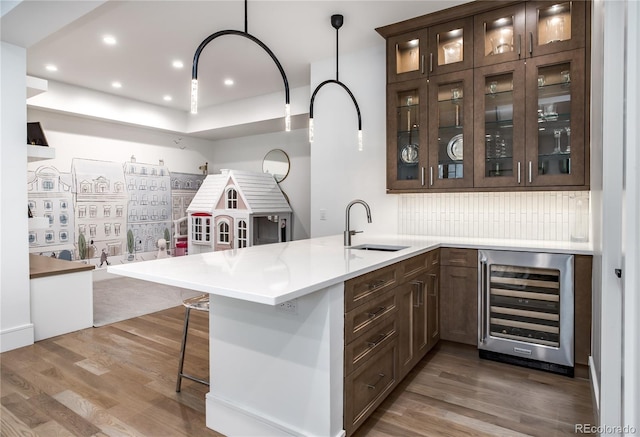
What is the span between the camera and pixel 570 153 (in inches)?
107

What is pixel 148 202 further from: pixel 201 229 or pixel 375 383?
pixel 375 383

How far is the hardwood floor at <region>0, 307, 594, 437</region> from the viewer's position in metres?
1.97

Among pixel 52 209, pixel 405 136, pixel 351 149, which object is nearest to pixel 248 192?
pixel 351 149

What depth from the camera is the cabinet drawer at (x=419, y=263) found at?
2378mm

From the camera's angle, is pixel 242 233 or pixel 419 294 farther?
pixel 242 233

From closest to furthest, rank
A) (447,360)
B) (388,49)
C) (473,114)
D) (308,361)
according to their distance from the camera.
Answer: (308,361), (447,360), (473,114), (388,49)

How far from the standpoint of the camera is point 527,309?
270cm

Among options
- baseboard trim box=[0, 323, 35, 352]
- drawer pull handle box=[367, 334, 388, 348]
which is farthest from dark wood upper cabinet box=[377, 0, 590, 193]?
baseboard trim box=[0, 323, 35, 352]

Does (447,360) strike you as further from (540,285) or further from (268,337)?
(268,337)

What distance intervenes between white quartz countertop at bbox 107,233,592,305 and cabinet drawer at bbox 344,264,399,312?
0.15 ft

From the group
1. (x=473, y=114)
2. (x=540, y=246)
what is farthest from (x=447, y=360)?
(x=473, y=114)

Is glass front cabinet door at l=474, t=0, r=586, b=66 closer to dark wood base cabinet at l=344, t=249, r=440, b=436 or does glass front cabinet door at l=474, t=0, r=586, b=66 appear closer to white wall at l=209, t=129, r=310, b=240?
dark wood base cabinet at l=344, t=249, r=440, b=436

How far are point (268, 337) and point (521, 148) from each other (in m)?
2.39

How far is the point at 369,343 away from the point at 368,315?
5.8 inches
